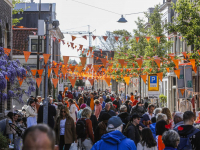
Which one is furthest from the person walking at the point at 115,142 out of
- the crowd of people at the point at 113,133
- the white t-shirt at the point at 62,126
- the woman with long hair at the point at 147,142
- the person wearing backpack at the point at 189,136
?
the white t-shirt at the point at 62,126

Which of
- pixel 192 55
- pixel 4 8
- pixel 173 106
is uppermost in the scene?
pixel 4 8

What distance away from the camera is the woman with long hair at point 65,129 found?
10.7 meters

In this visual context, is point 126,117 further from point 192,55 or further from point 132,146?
point 192,55

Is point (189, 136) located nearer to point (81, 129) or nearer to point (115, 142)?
point (115, 142)

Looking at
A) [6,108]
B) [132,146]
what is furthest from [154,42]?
[132,146]

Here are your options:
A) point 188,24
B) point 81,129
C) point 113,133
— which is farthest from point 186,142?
point 188,24

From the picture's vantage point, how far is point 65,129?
1073cm

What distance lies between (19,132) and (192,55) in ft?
35.4

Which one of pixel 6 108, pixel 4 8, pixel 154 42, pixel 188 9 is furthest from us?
pixel 154 42

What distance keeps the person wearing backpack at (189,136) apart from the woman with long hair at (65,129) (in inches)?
A: 173

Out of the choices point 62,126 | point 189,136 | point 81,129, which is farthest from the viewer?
point 62,126

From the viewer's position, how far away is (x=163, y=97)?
4022 cm

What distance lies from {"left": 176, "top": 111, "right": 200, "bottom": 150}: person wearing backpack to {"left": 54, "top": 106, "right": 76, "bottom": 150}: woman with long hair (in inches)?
173

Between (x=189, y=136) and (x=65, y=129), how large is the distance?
15.6 ft
